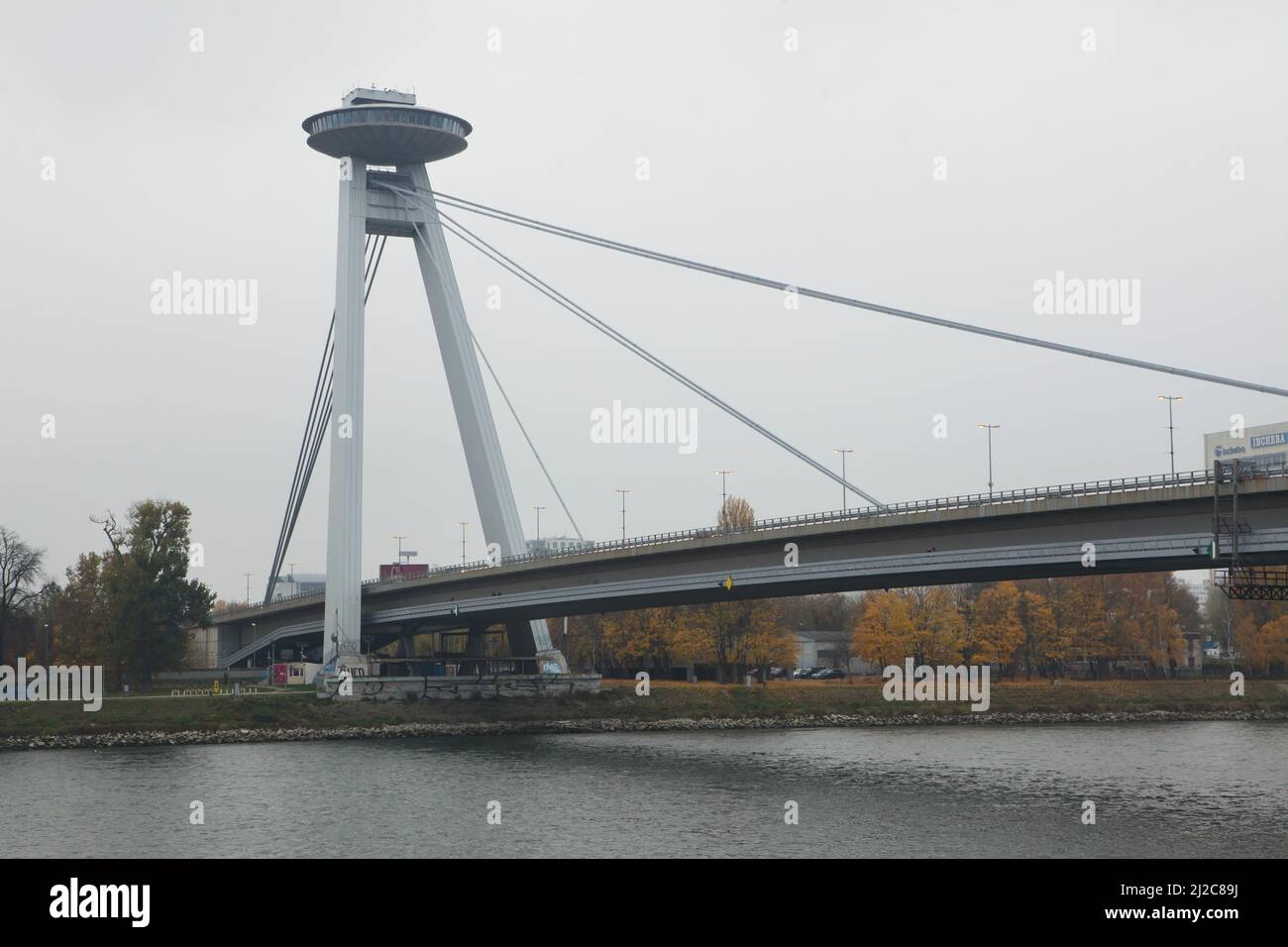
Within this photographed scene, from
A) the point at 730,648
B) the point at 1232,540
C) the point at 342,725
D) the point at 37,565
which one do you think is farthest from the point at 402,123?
the point at 1232,540

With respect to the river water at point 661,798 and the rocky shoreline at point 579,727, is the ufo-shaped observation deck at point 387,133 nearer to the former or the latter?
the rocky shoreline at point 579,727

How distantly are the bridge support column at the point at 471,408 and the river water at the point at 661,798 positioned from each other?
44.8ft

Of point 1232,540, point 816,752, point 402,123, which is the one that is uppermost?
point 402,123

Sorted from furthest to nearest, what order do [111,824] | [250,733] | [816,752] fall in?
[250,733] → [816,752] → [111,824]

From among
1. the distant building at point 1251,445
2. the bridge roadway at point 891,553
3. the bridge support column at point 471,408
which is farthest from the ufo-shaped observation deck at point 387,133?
the distant building at point 1251,445

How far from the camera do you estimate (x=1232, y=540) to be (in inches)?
1421

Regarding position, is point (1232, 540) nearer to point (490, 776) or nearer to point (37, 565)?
point (490, 776)

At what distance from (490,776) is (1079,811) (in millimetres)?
19822

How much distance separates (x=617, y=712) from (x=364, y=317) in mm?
25292

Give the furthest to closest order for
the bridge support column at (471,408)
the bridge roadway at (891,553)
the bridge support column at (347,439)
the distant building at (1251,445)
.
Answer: the bridge support column at (347,439) → the bridge support column at (471,408) → the distant building at (1251,445) → the bridge roadway at (891,553)

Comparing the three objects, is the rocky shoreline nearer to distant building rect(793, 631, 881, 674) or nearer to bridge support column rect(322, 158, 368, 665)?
bridge support column rect(322, 158, 368, 665)

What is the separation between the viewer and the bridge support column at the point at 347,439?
72.4 metres
